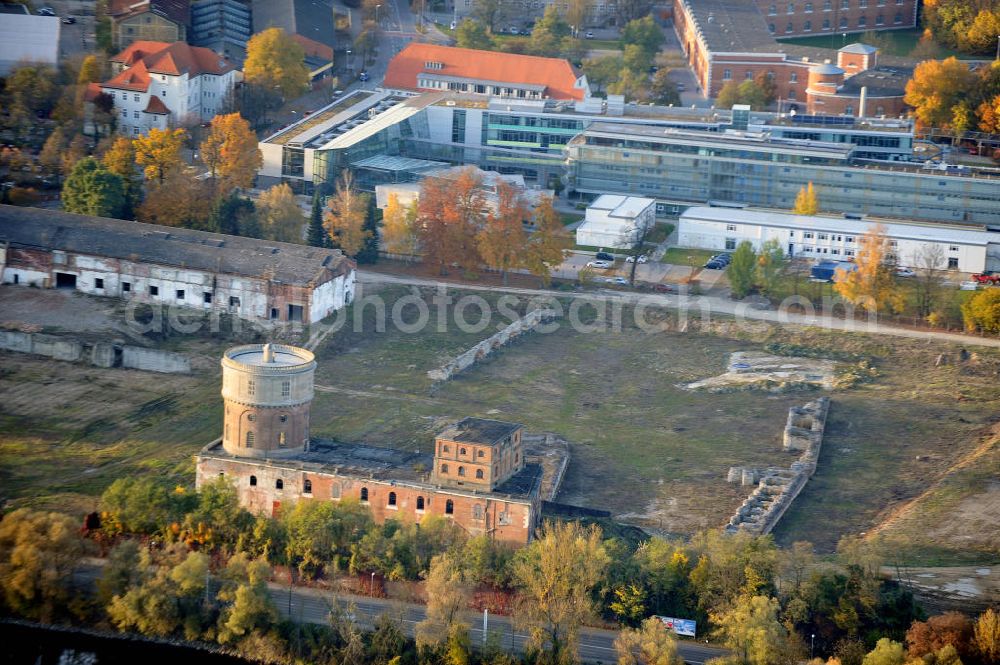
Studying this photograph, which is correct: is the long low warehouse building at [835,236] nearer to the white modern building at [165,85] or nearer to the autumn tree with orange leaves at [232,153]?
the autumn tree with orange leaves at [232,153]

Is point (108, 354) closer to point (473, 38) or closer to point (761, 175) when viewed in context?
point (761, 175)

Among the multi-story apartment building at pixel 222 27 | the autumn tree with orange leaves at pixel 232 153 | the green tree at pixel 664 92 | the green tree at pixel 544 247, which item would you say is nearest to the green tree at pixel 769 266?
the green tree at pixel 544 247

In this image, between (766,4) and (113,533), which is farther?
(766,4)

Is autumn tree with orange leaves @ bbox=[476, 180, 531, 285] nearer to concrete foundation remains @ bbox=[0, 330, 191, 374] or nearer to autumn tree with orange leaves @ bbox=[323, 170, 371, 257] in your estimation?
autumn tree with orange leaves @ bbox=[323, 170, 371, 257]

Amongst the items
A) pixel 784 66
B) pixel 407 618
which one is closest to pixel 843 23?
pixel 784 66

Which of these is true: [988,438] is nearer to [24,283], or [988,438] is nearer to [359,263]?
[359,263]

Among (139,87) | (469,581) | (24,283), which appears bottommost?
(469,581)

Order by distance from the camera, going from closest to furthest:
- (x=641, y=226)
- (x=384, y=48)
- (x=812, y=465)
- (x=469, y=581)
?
(x=469, y=581), (x=812, y=465), (x=641, y=226), (x=384, y=48)

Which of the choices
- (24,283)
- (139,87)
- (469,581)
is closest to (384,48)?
(139,87)
